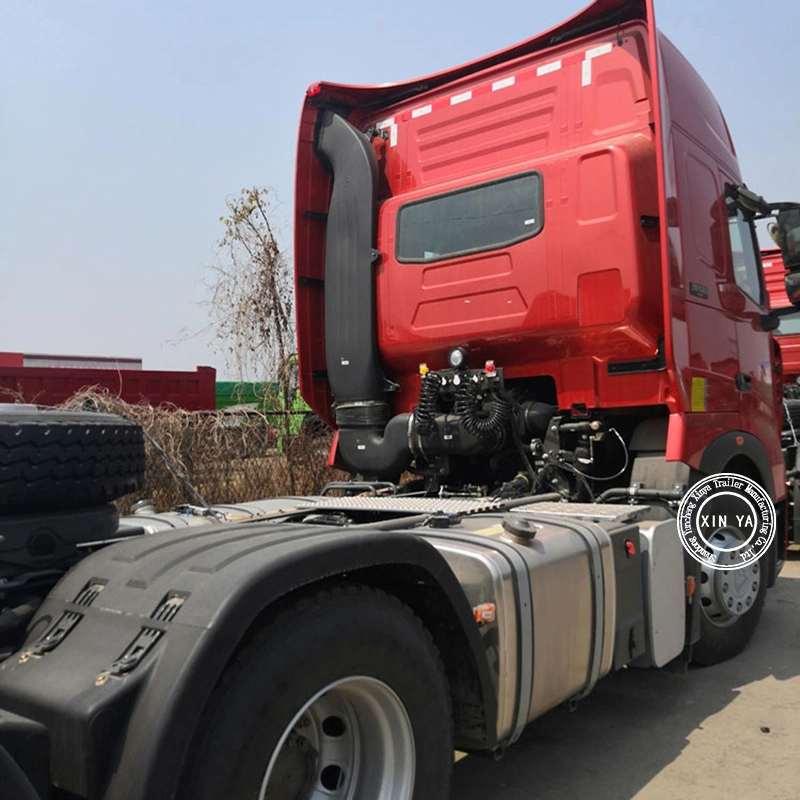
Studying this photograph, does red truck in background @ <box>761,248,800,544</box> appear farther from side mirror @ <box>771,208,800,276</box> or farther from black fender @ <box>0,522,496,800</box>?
black fender @ <box>0,522,496,800</box>

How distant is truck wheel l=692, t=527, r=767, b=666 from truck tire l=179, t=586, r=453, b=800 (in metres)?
2.42

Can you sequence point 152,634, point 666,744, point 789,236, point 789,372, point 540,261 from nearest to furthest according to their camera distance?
point 152,634, point 666,744, point 540,261, point 789,236, point 789,372

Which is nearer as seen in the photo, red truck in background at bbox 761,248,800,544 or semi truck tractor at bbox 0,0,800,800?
semi truck tractor at bbox 0,0,800,800

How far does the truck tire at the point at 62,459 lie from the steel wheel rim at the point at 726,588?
310 centimetres

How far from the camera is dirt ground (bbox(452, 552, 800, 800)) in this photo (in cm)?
306

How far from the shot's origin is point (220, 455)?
689 centimetres

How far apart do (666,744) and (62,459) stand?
2.77 metres

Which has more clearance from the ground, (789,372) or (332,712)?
(789,372)

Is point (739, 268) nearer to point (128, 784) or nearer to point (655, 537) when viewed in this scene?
point (655, 537)

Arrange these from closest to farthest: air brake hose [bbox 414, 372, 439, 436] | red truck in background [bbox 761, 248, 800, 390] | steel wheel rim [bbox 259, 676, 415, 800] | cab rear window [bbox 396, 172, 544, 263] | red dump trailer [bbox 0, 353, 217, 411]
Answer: steel wheel rim [bbox 259, 676, 415, 800]
cab rear window [bbox 396, 172, 544, 263]
air brake hose [bbox 414, 372, 439, 436]
red truck in background [bbox 761, 248, 800, 390]
red dump trailer [bbox 0, 353, 217, 411]

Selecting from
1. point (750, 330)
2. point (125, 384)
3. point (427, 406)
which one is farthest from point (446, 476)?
point (125, 384)

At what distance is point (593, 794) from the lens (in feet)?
9.89

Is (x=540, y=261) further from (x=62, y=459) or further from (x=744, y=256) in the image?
(x=62, y=459)

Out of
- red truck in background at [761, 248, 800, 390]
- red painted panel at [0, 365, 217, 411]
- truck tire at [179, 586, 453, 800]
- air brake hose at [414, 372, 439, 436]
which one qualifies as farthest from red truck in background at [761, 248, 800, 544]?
red painted panel at [0, 365, 217, 411]
